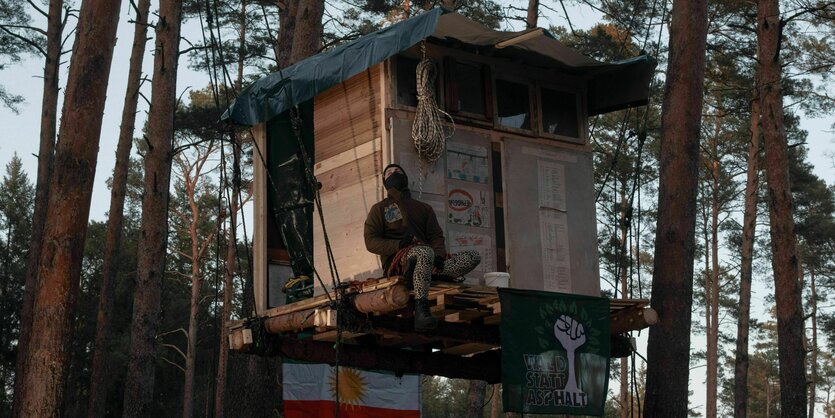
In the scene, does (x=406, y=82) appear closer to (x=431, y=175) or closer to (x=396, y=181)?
(x=431, y=175)

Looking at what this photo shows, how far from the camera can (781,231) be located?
18.7 metres

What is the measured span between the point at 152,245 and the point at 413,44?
32.5 feet

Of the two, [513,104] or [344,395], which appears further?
[344,395]

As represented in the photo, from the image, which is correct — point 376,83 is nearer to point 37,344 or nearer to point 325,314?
point 325,314

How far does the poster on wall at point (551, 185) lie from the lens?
1170 centimetres

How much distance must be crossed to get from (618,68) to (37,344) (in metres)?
7.07

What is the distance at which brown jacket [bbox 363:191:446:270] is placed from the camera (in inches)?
391

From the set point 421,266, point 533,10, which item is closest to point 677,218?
point 421,266

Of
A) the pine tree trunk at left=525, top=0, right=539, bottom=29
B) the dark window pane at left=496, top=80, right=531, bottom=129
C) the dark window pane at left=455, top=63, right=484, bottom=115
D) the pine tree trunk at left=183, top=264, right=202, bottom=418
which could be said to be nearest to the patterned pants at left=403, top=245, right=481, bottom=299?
the dark window pane at left=455, top=63, right=484, bottom=115

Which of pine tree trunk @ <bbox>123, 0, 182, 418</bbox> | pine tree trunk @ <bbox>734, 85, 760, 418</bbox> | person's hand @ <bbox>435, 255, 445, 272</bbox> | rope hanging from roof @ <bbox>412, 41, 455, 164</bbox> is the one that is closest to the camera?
person's hand @ <bbox>435, 255, 445, 272</bbox>

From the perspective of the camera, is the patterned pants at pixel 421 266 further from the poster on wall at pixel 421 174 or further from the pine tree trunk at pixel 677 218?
the pine tree trunk at pixel 677 218

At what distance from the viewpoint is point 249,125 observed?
12.4 metres

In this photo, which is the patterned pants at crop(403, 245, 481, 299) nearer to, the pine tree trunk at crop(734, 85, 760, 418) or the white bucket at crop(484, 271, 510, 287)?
the white bucket at crop(484, 271, 510, 287)

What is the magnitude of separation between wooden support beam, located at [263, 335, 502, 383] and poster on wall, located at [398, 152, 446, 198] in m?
Result: 2.16
